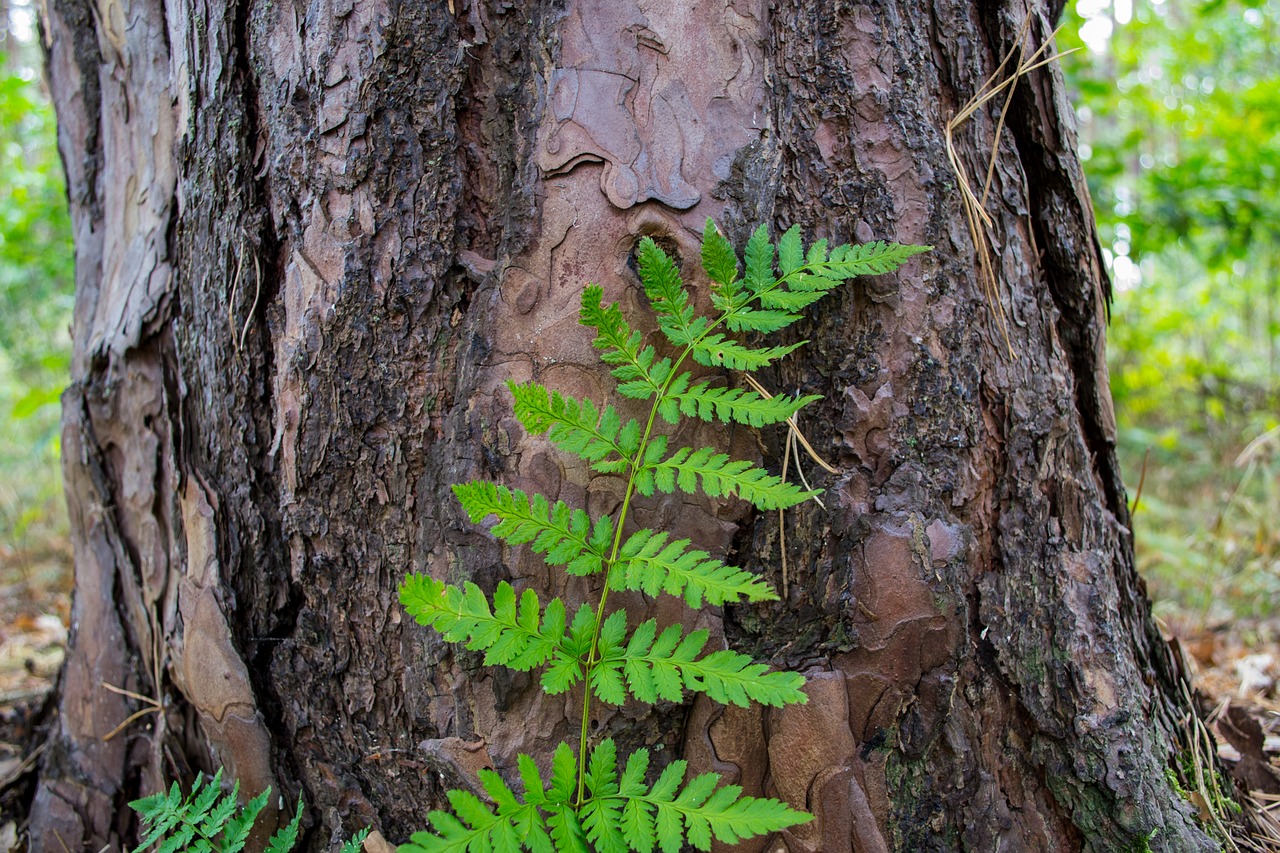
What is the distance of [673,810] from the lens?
1189mm

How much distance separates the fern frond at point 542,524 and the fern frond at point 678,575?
2.0 inches

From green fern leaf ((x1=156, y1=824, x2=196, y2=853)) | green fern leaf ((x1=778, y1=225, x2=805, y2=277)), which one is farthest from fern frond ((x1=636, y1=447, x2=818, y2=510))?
green fern leaf ((x1=156, y1=824, x2=196, y2=853))

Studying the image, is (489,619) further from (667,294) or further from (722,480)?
(667,294)

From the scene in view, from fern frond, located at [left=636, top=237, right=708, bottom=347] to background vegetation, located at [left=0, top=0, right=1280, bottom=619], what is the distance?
144 cm

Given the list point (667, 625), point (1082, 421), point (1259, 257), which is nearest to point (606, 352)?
point (667, 625)

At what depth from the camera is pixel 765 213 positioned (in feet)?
4.59

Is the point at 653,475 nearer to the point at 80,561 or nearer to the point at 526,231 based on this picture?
the point at 526,231

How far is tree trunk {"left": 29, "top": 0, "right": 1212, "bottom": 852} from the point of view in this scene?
1.38 metres

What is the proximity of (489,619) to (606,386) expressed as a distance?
A: 46 centimetres

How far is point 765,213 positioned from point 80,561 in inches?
77.6

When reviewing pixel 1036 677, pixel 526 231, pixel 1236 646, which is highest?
pixel 526 231

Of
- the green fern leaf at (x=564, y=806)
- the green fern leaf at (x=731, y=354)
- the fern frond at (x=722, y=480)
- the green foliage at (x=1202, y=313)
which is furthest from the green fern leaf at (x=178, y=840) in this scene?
the green foliage at (x=1202, y=313)

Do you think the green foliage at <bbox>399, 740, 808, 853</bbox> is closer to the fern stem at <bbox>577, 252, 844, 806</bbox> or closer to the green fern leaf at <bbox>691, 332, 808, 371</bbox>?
the fern stem at <bbox>577, 252, 844, 806</bbox>

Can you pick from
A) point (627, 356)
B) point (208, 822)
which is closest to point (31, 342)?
point (208, 822)
